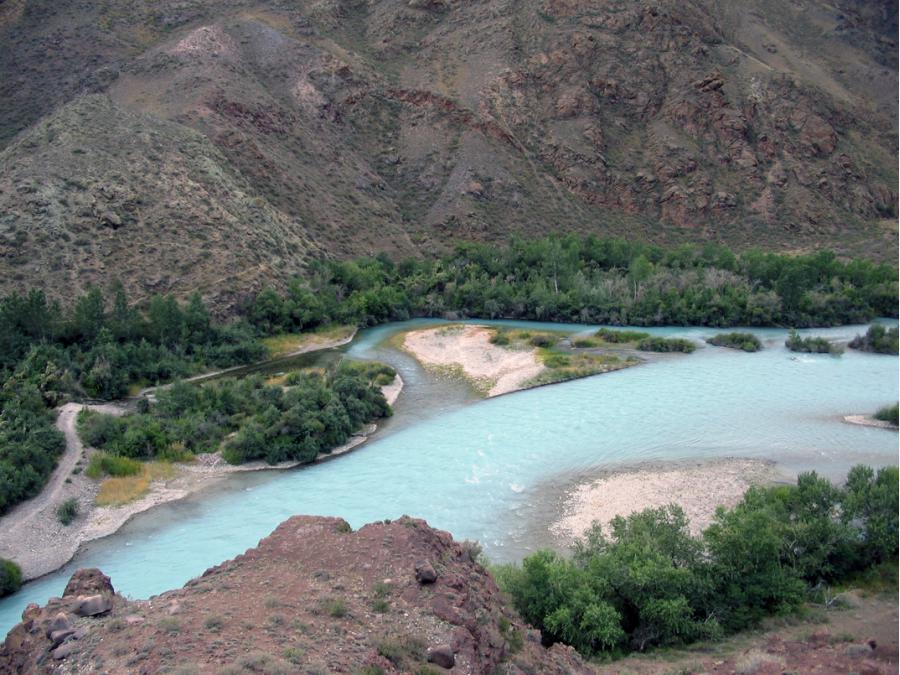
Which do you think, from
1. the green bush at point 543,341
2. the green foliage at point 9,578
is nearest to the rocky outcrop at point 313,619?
the green foliage at point 9,578

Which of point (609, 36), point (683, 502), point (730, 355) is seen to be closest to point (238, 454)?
point (683, 502)

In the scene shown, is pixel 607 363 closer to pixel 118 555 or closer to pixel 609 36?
pixel 118 555

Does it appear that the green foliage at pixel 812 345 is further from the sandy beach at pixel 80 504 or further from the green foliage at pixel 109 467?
the green foliage at pixel 109 467

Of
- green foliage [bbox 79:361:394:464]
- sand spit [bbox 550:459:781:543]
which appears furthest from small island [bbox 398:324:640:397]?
sand spit [bbox 550:459:781:543]

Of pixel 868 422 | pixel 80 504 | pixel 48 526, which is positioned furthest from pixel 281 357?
pixel 868 422

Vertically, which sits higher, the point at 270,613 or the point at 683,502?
the point at 270,613

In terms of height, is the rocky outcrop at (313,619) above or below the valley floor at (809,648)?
above

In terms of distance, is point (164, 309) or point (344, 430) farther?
point (164, 309)

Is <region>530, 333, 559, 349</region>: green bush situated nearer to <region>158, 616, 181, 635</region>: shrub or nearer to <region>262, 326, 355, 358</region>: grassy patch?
<region>262, 326, 355, 358</region>: grassy patch
